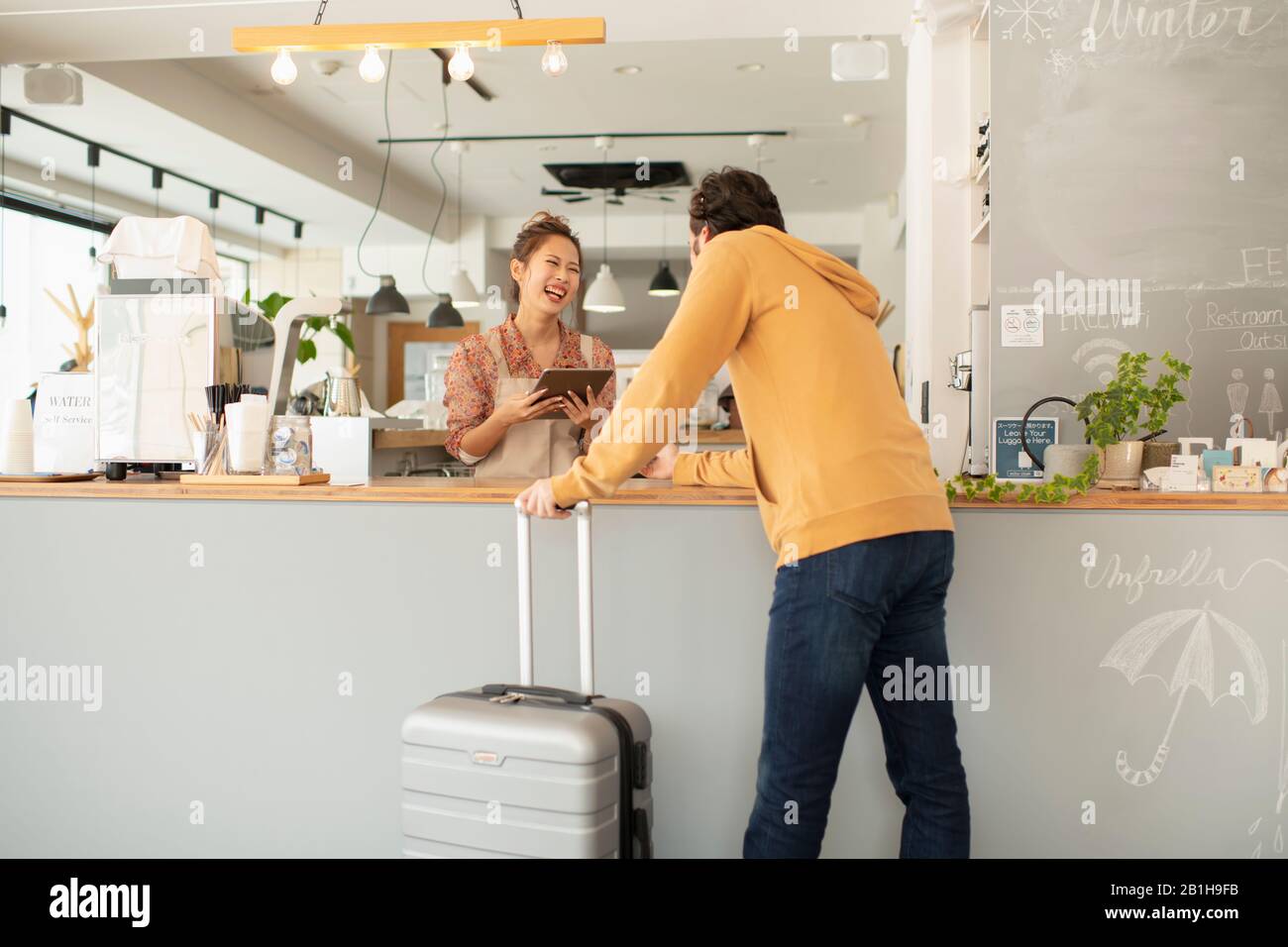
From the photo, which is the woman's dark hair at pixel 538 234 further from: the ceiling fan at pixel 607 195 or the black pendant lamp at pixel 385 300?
the ceiling fan at pixel 607 195

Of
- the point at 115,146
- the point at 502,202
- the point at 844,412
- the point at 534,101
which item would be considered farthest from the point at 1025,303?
the point at 502,202

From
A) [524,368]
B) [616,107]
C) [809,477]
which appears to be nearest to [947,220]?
[524,368]

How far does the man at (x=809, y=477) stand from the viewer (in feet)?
5.38

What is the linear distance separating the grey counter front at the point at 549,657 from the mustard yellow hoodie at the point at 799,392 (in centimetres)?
47

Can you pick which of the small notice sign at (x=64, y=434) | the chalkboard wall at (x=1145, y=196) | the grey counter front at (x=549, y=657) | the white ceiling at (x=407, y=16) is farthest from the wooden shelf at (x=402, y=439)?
the chalkboard wall at (x=1145, y=196)

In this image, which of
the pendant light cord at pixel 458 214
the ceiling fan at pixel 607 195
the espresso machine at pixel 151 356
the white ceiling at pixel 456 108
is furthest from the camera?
the ceiling fan at pixel 607 195

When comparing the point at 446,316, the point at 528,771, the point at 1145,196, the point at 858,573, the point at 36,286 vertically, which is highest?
the point at 36,286

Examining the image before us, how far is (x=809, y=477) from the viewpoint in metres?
1.65

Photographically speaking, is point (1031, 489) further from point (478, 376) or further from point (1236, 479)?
point (478, 376)

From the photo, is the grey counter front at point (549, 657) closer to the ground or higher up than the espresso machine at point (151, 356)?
closer to the ground

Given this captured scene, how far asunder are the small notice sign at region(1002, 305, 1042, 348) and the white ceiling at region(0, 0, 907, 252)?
58.6 inches

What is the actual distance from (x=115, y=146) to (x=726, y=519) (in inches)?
244

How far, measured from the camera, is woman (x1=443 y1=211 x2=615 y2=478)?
278 cm

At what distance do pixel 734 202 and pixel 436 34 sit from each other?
162cm
